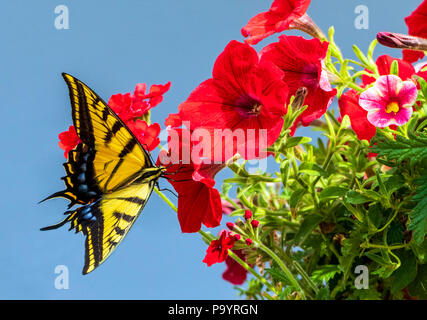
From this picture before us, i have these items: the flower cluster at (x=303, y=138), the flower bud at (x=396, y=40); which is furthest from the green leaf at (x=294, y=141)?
the flower bud at (x=396, y=40)

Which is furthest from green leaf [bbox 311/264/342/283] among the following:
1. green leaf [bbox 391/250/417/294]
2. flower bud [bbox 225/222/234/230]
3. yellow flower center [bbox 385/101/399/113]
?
yellow flower center [bbox 385/101/399/113]

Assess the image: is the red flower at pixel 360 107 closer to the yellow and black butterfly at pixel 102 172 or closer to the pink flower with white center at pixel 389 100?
the pink flower with white center at pixel 389 100

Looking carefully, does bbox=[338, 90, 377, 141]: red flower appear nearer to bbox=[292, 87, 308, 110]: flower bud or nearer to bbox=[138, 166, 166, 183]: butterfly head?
bbox=[292, 87, 308, 110]: flower bud

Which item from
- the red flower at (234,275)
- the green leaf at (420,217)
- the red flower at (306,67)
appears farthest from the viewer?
the red flower at (234,275)

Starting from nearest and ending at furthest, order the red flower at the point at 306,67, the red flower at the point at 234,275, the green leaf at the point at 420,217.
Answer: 1. the green leaf at the point at 420,217
2. the red flower at the point at 306,67
3. the red flower at the point at 234,275

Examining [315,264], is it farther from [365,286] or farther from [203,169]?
[203,169]
